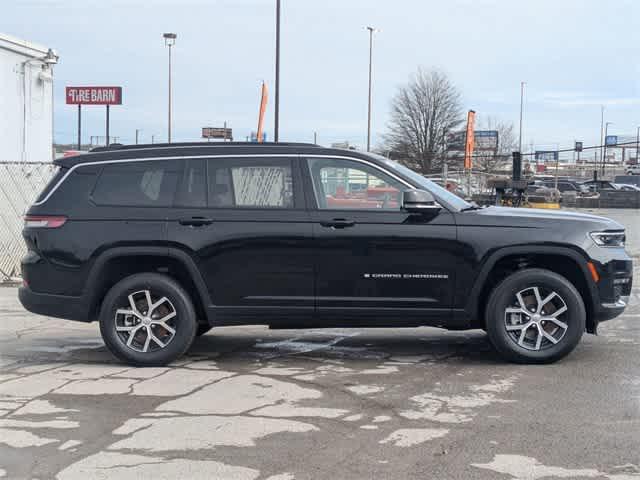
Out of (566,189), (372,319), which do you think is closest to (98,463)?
(372,319)

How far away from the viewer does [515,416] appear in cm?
588

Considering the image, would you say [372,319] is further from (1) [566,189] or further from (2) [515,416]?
(1) [566,189]

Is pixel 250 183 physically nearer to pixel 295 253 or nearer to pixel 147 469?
pixel 295 253

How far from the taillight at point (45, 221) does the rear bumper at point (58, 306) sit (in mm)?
587

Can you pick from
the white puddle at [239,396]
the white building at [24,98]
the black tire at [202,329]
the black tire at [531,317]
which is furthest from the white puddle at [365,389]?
the white building at [24,98]

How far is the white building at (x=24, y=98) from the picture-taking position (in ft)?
72.0

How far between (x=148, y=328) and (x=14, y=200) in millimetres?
8810

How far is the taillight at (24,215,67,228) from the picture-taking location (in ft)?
25.0

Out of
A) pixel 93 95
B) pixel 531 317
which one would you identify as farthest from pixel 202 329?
pixel 93 95

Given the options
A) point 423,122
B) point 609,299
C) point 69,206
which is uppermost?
point 423,122

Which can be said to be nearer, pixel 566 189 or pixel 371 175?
pixel 371 175

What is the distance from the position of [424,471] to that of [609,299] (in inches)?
130

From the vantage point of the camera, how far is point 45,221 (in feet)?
25.1

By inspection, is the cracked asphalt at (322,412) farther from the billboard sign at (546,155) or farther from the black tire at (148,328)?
the billboard sign at (546,155)
